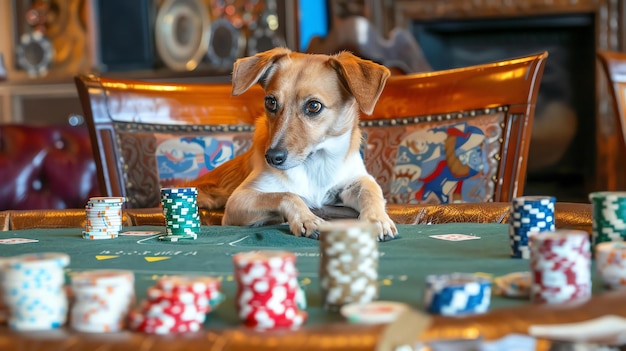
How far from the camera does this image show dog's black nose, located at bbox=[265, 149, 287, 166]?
7.54 ft

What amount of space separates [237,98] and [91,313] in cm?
255

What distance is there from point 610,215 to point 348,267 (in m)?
0.62

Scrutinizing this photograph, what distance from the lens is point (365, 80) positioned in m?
2.37

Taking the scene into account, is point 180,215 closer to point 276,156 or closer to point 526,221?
point 276,156

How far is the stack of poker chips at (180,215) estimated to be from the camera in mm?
1860

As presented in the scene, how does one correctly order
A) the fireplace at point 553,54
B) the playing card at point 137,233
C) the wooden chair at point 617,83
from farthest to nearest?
1. the fireplace at point 553,54
2. the wooden chair at point 617,83
3. the playing card at point 137,233

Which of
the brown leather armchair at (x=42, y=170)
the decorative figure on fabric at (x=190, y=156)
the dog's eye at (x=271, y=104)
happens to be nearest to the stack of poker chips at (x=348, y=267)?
the dog's eye at (x=271, y=104)

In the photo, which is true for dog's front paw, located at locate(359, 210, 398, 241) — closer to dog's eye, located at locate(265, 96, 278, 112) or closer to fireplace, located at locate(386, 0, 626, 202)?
dog's eye, located at locate(265, 96, 278, 112)

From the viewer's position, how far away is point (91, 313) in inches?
39.4

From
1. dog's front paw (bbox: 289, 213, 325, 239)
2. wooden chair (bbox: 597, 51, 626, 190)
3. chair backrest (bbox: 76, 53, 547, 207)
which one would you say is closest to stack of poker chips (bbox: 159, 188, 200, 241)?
dog's front paw (bbox: 289, 213, 325, 239)

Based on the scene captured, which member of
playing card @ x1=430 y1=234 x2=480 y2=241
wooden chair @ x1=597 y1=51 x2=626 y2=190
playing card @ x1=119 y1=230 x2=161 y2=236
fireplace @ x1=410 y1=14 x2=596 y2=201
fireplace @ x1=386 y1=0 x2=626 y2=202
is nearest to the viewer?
playing card @ x1=430 y1=234 x2=480 y2=241

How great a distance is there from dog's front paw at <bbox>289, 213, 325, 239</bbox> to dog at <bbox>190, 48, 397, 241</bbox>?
235 millimetres

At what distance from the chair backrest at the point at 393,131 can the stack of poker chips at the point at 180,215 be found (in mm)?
1366

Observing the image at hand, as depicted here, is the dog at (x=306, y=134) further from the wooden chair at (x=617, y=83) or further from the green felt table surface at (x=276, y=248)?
the wooden chair at (x=617, y=83)
